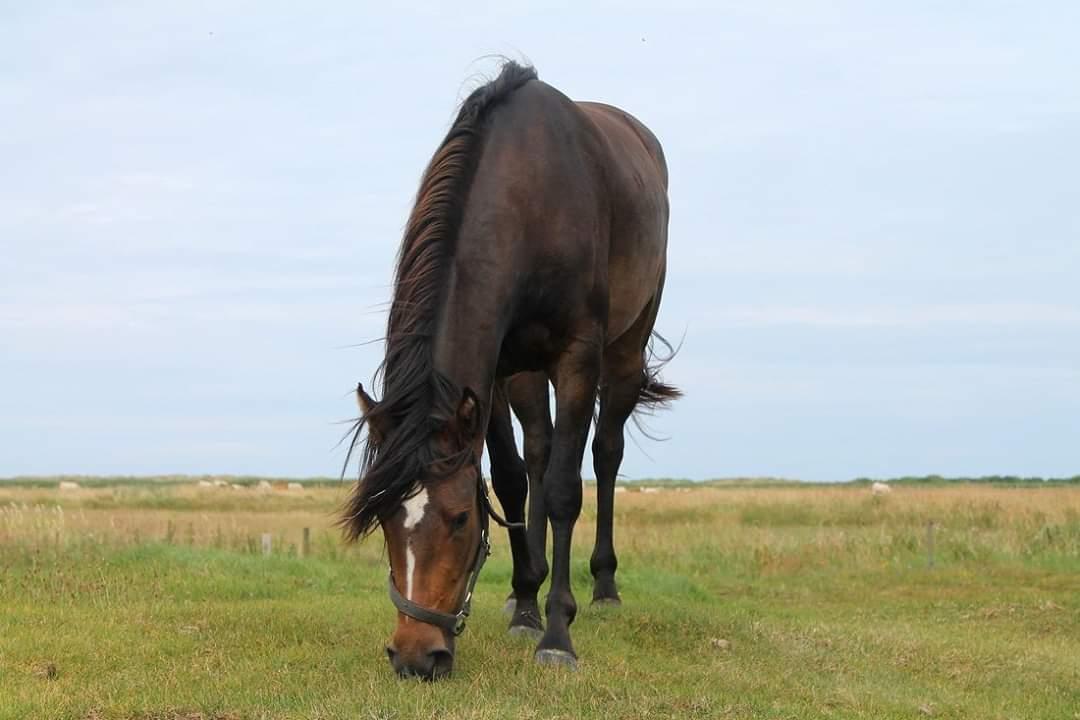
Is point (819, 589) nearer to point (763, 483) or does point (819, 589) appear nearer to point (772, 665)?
point (772, 665)

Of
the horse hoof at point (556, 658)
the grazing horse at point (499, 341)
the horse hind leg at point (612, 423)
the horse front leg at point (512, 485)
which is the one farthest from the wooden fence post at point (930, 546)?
the horse hoof at point (556, 658)

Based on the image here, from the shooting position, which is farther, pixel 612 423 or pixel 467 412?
pixel 612 423

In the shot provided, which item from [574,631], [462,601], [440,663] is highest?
[462,601]

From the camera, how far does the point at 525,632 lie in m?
7.63

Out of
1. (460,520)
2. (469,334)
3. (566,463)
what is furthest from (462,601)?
(566,463)

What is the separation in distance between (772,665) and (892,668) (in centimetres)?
114

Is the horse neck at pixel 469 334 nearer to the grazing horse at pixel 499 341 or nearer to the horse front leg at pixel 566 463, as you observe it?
the grazing horse at pixel 499 341

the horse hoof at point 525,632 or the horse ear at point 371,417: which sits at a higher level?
the horse ear at point 371,417

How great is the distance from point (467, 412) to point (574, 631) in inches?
110

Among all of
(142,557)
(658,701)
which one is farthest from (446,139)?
(142,557)

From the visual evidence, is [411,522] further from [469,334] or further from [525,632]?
[525,632]

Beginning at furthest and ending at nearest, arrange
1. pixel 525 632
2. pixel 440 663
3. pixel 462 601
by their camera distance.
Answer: pixel 525 632 < pixel 462 601 < pixel 440 663

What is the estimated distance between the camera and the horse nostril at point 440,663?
5.42m

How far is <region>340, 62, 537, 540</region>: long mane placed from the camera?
5324 mm
